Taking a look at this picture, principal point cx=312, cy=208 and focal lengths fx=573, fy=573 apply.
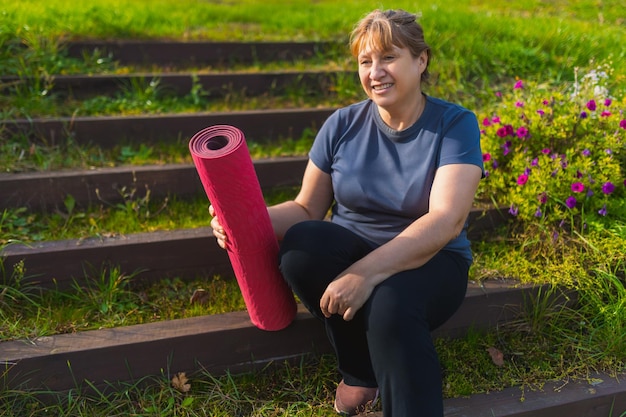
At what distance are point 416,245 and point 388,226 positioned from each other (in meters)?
0.31

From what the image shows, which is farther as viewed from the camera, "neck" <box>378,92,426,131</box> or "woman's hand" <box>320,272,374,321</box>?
"neck" <box>378,92,426,131</box>

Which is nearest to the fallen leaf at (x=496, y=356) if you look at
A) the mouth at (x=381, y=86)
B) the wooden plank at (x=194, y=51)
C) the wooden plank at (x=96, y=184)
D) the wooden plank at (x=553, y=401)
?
the wooden plank at (x=553, y=401)

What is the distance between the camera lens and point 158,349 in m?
2.40

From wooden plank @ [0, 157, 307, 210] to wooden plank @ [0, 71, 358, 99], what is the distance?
2.98 feet

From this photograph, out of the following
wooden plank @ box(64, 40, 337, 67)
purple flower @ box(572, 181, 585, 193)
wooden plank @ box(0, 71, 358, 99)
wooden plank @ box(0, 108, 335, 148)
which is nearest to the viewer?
purple flower @ box(572, 181, 585, 193)

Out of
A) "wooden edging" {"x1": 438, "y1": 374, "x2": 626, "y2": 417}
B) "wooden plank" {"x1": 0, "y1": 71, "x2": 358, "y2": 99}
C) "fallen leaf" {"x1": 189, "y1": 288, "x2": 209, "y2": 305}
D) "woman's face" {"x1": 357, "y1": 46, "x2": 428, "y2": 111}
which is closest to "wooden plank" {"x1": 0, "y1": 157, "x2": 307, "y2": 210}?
"fallen leaf" {"x1": 189, "y1": 288, "x2": 209, "y2": 305}

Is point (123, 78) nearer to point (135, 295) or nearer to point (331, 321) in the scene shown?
point (135, 295)

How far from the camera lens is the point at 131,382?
239 centimetres

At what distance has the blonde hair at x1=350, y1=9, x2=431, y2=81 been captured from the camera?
2160 mm

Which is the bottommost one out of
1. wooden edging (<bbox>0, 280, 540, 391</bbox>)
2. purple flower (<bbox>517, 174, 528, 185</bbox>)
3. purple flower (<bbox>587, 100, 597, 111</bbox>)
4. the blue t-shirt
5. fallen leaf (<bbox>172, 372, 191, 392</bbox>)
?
fallen leaf (<bbox>172, 372, 191, 392</bbox>)

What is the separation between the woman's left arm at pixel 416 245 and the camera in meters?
2.03

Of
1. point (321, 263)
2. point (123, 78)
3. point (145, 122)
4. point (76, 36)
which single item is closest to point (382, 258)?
point (321, 263)

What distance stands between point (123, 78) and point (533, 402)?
3.20 m

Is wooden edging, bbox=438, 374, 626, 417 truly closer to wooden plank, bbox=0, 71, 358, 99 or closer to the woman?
the woman
